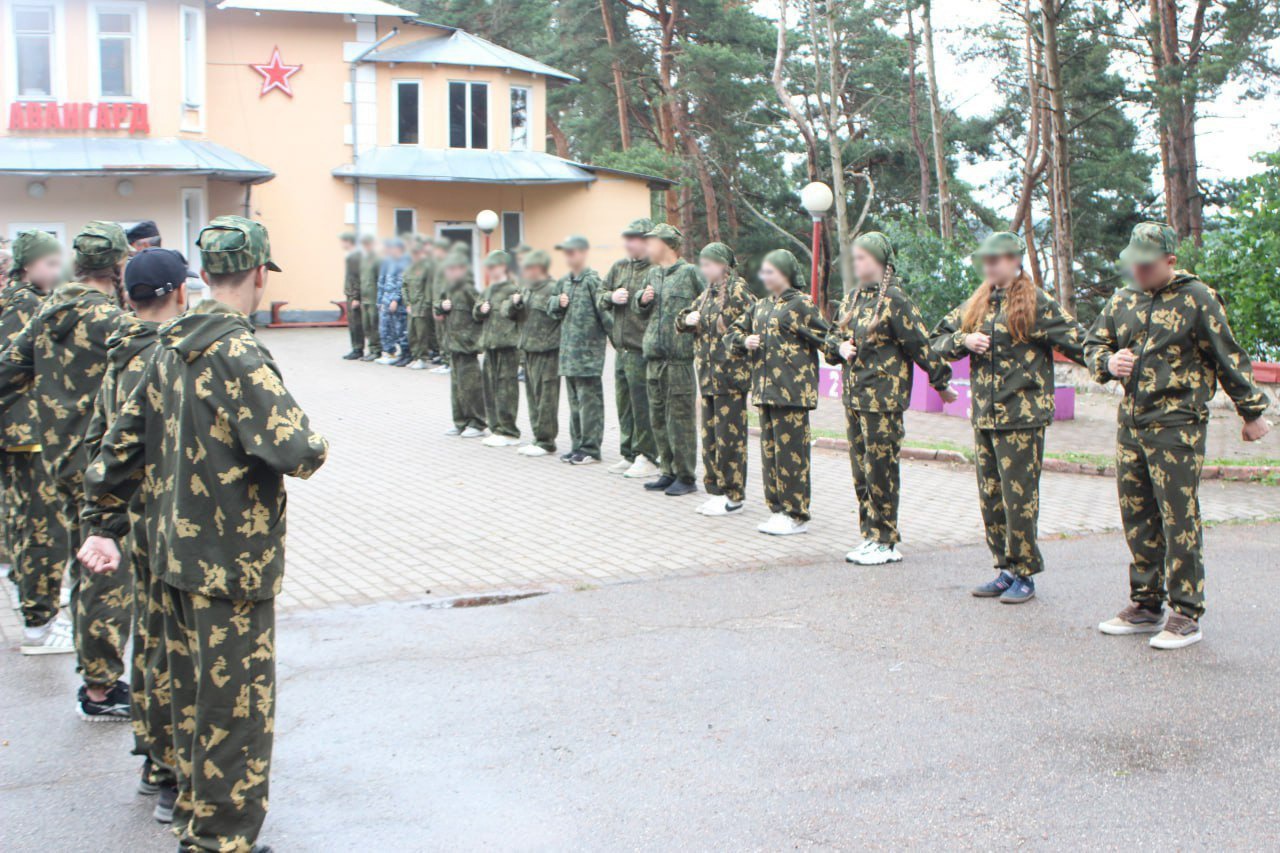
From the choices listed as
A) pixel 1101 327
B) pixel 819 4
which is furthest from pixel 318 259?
pixel 819 4

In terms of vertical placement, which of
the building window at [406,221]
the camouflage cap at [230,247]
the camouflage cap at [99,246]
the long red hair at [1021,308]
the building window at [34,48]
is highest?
the building window at [34,48]

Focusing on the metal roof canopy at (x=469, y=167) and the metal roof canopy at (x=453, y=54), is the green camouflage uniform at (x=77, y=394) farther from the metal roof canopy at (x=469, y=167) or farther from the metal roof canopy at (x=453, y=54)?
the metal roof canopy at (x=453, y=54)

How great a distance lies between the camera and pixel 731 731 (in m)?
5.16

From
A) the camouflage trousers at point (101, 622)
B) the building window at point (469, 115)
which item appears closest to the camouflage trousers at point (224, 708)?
the camouflage trousers at point (101, 622)

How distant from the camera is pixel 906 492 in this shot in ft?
36.2

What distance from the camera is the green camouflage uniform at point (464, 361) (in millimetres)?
13523

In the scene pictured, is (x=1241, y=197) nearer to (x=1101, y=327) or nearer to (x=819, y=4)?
(x=1101, y=327)

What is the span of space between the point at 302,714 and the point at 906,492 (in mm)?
6756

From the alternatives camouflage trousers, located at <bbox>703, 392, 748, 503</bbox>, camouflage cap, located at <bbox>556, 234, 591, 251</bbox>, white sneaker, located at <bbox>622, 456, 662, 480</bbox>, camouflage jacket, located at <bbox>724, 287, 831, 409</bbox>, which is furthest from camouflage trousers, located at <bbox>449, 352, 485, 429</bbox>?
camouflage jacket, located at <bbox>724, 287, 831, 409</bbox>

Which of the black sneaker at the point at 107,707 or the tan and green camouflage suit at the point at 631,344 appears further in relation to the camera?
the tan and green camouflage suit at the point at 631,344

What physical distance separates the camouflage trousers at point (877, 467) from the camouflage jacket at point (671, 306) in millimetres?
2533

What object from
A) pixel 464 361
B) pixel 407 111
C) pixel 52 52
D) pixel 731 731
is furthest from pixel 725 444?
pixel 52 52

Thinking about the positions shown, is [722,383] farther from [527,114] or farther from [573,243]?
[527,114]

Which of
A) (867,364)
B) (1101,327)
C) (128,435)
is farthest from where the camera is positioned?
(867,364)
